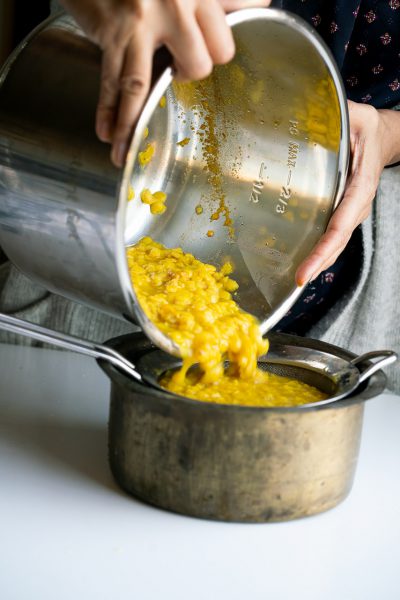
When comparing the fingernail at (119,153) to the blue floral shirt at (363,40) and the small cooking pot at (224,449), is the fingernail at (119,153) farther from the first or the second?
the blue floral shirt at (363,40)

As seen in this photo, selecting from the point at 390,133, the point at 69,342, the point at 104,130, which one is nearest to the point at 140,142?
the point at 104,130

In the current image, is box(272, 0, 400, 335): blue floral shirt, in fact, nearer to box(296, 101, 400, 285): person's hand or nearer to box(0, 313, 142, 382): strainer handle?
box(296, 101, 400, 285): person's hand

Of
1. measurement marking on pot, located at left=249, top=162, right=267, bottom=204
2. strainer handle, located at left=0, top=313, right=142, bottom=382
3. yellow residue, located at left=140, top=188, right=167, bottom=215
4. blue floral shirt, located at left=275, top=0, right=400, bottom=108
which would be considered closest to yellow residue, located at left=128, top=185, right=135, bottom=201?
yellow residue, located at left=140, top=188, right=167, bottom=215

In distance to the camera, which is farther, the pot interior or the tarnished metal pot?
the pot interior

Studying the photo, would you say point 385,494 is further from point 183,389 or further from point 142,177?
point 142,177

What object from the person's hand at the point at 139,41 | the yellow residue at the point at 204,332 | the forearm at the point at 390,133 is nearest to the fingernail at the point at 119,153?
the person's hand at the point at 139,41

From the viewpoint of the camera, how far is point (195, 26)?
835 mm

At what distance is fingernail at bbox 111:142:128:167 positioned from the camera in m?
0.89

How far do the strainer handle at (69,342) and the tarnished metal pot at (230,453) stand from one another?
1cm

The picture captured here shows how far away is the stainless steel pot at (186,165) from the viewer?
0.96 m

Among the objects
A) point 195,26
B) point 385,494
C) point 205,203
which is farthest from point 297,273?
point 195,26

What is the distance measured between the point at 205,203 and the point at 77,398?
1.10 feet

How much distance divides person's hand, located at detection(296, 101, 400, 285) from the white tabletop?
28 cm

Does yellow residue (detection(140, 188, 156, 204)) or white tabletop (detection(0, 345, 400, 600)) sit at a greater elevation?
yellow residue (detection(140, 188, 156, 204))
